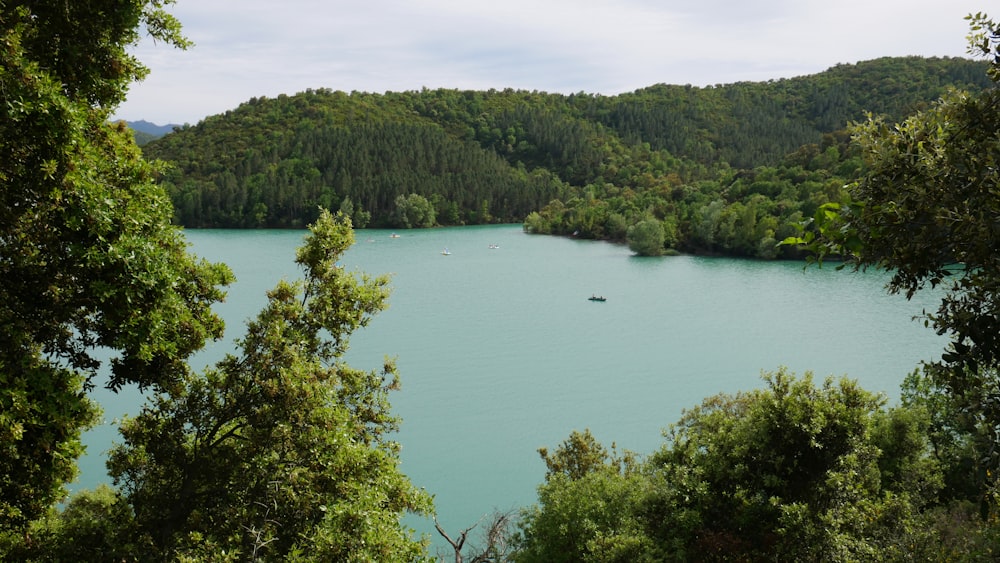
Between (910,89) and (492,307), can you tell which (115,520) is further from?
(910,89)

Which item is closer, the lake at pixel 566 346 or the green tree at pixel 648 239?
the lake at pixel 566 346

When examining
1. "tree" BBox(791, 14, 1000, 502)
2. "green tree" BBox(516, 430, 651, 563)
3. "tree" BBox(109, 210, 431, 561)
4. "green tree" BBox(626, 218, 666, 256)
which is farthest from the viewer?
"green tree" BBox(626, 218, 666, 256)

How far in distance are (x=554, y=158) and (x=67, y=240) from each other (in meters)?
164

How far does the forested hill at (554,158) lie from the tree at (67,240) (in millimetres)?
71123

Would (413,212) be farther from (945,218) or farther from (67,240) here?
(945,218)

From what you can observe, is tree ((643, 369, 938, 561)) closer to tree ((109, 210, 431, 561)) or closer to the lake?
tree ((109, 210, 431, 561))

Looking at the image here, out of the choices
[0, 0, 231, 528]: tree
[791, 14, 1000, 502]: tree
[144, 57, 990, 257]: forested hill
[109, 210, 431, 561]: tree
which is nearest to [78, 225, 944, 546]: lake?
[109, 210, 431, 561]: tree

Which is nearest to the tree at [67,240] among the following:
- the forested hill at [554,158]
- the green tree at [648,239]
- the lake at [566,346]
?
the lake at [566,346]

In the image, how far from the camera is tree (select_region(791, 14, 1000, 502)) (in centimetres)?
324

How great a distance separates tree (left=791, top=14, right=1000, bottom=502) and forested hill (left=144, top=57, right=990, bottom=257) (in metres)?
72.1

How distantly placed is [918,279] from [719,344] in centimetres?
3898

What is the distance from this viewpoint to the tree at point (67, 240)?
5.41 m

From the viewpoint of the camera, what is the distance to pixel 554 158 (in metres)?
166

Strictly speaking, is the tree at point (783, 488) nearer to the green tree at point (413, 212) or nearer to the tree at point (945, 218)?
the tree at point (945, 218)
